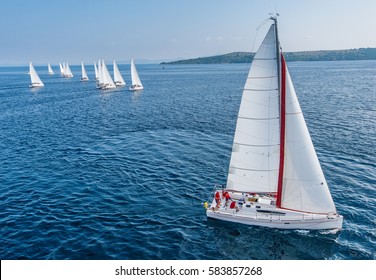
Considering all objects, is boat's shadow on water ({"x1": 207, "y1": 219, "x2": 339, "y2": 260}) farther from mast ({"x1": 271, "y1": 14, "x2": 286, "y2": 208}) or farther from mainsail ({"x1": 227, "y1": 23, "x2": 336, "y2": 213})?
mast ({"x1": 271, "y1": 14, "x2": 286, "y2": 208})

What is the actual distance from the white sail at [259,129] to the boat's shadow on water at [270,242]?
13.9 feet

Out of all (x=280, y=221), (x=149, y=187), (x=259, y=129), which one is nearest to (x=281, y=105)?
(x=259, y=129)

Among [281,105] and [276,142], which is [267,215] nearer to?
[276,142]

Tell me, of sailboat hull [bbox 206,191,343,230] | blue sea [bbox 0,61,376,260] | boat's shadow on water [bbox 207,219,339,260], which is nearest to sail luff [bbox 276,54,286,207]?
sailboat hull [bbox 206,191,343,230]

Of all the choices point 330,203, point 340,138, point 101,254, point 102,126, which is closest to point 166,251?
point 101,254

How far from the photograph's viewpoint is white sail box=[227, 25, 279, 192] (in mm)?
26078

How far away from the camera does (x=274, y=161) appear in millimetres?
29203

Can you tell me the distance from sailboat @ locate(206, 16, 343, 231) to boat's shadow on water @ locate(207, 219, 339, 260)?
2.20ft

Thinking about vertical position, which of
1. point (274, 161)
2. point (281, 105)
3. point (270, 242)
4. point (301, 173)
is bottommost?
point (270, 242)

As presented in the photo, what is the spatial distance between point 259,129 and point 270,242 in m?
10.0

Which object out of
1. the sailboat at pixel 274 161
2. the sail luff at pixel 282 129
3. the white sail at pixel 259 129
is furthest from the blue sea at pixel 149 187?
the white sail at pixel 259 129

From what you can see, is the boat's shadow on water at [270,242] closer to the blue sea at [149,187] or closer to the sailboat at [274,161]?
the blue sea at [149,187]

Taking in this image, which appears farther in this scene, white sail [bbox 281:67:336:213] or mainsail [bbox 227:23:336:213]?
white sail [bbox 281:67:336:213]

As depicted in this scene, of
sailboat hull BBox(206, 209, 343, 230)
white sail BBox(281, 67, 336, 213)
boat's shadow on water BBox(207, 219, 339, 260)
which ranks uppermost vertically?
white sail BBox(281, 67, 336, 213)
